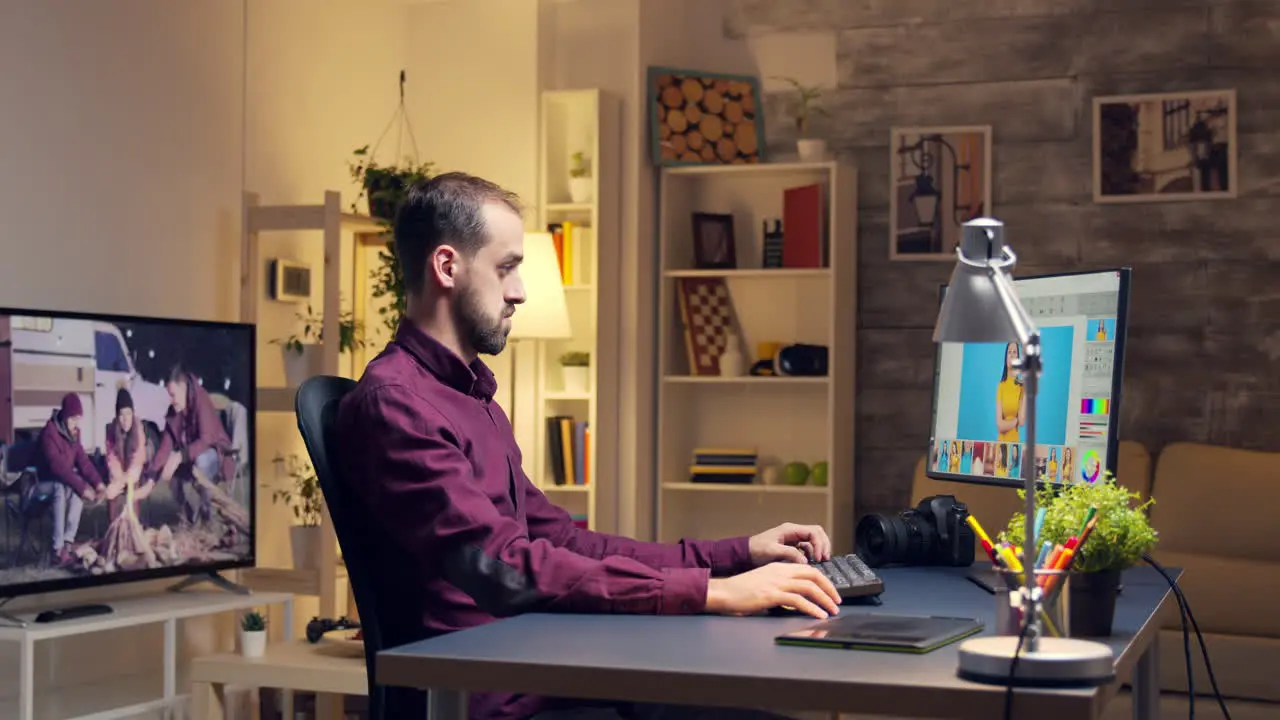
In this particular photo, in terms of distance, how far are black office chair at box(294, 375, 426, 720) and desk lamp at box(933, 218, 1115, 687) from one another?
0.77m

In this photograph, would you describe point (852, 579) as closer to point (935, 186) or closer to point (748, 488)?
point (748, 488)

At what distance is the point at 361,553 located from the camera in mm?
1896

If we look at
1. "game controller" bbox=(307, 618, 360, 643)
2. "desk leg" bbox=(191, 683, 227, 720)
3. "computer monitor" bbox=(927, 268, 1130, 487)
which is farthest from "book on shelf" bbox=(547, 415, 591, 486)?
"computer monitor" bbox=(927, 268, 1130, 487)

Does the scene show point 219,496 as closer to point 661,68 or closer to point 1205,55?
point 661,68

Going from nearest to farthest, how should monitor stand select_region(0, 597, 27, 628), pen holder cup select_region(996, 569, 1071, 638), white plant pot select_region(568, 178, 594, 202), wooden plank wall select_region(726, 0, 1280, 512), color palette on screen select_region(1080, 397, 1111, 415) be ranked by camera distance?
pen holder cup select_region(996, 569, 1071, 638), color palette on screen select_region(1080, 397, 1111, 415), monitor stand select_region(0, 597, 27, 628), wooden plank wall select_region(726, 0, 1280, 512), white plant pot select_region(568, 178, 594, 202)

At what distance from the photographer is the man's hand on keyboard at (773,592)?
1.81 metres

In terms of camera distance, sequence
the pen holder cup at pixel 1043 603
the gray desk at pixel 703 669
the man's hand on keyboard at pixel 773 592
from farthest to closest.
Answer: the man's hand on keyboard at pixel 773 592 < the pen holder cup at pixel 1043 603 < the gray desk at pixel 703 669

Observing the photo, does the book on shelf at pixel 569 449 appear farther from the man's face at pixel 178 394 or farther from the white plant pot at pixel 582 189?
the man's face at pixel 178 394

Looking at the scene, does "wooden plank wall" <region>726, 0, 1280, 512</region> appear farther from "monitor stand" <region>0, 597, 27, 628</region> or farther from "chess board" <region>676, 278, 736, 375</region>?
"monitor stand" <region>0, 597, 27, 628</region>

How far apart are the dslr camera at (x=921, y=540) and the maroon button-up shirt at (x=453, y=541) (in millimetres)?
588

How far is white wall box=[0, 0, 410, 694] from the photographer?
4.12 metres

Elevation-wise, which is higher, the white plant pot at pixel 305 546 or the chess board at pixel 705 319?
the chess board at pixel 705 319

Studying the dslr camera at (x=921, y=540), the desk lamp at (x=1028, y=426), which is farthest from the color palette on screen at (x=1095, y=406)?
the desk lamp at (x=1028, y=426)

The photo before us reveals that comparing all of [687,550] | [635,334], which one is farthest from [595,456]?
[687,550]
